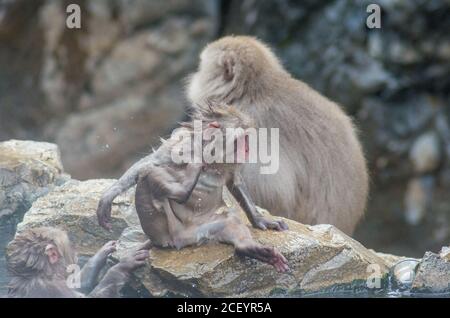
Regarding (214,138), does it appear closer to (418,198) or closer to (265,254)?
(265,254)

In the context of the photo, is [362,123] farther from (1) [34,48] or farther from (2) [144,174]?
(2) [144,174]

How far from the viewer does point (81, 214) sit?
3859mm

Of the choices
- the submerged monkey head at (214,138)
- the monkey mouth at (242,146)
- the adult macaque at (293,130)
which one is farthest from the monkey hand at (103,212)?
the adult macaque at (293,130)

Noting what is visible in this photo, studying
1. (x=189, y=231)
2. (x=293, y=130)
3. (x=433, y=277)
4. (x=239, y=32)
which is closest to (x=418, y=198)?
(x=239, y=32)

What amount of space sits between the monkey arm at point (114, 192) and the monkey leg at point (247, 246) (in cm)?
42

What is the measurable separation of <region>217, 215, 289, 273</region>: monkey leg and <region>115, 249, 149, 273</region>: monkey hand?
31 cm

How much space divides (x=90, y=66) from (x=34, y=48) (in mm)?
683

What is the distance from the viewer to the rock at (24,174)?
4152 millimetres

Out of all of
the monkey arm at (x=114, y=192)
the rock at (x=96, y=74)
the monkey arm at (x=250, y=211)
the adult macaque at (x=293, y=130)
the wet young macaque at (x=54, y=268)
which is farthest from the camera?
the rock at (x=96, y=74)

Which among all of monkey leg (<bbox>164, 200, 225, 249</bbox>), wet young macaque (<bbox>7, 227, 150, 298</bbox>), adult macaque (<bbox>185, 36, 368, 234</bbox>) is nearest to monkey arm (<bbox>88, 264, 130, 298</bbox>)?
wet young macaque (<bbox>7, 227, 150, 298</bbox>)

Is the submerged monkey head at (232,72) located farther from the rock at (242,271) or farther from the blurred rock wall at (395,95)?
the blurred rock wall at (395,95)

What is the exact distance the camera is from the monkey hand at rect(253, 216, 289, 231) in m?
3.69

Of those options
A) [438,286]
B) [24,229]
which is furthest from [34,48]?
[438,286]
